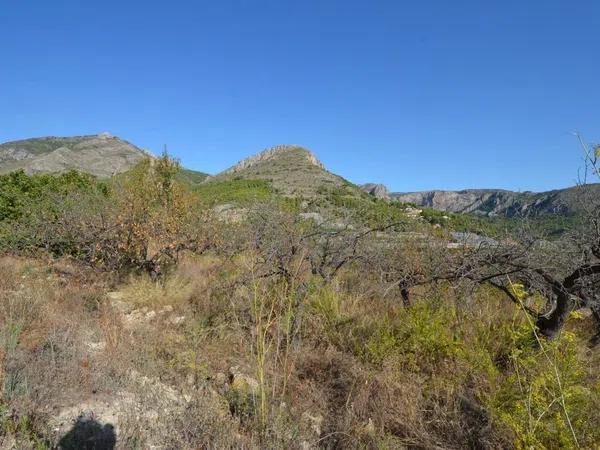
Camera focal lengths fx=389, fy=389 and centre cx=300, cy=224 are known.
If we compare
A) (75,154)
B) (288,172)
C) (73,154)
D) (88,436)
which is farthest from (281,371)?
(75,154)

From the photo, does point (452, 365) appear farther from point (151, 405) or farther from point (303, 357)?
point (151, 405)

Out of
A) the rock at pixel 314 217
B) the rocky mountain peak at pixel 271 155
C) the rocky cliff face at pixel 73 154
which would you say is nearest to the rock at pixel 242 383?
the rock at pixel 314 217

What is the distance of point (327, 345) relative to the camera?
15.1 ft

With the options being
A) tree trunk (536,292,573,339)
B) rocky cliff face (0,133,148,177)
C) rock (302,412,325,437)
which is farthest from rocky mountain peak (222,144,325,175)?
rock (302,412,325,437)

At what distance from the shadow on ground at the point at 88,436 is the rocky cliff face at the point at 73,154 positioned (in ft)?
282

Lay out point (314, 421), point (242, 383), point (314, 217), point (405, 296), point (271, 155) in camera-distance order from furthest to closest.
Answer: point (271, 155) → point (314, 217) → point (405, 296) → point (242, 383) → point (314, 421)

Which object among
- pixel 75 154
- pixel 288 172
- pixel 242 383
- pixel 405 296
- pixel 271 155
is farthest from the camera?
pixel 75 154

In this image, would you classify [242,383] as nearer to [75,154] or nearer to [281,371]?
[281,371]

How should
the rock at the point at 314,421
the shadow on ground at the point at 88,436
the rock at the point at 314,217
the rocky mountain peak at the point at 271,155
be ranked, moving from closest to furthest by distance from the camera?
the shadow on ground at the point at 88,436, the rock at the point at 314,421, the rock at the point at 314,217, the rocky mountain peak at the point at 271,155

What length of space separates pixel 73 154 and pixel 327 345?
114m

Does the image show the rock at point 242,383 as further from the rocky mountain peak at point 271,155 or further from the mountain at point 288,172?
the rocky mountain peak at point 271,155

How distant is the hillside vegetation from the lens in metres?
2.92

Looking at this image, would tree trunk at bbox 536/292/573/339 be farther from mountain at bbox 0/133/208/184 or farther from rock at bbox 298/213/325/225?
mountain at bbox 0/133/208/184

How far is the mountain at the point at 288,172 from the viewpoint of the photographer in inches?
1918
